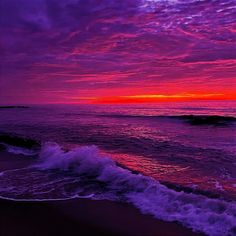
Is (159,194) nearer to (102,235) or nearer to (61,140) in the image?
(102,235)

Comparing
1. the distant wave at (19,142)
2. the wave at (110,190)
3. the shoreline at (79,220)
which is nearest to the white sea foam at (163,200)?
the wave at (110,190)

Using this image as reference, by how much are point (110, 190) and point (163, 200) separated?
4.83ft

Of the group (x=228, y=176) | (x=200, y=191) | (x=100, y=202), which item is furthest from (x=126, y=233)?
(x=228, y=176)

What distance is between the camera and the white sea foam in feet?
17.7

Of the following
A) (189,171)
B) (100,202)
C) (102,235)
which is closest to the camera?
(102,235)

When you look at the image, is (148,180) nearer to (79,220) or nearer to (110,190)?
(110,190)

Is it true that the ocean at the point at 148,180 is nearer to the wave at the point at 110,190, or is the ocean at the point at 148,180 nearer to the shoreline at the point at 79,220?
the wave at the point at 110,190

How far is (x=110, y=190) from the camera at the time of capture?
7.51m

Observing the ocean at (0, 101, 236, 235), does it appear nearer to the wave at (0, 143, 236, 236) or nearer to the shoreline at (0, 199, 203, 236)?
the wave at (0, 143, 236, 236)

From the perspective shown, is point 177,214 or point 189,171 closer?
point 177,214

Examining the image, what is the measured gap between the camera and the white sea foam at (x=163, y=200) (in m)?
5.39

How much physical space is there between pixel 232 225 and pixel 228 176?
350cm

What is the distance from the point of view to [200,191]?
7.20 meters

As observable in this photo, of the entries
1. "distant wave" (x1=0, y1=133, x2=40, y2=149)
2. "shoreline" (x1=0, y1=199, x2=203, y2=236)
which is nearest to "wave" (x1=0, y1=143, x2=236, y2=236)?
"shoreline" (x1=0, y1=199, x2=203, y2=236)
